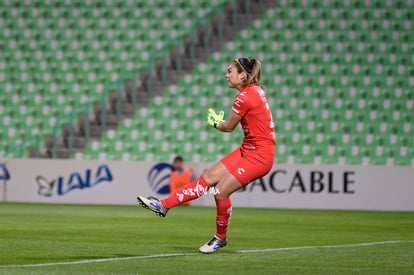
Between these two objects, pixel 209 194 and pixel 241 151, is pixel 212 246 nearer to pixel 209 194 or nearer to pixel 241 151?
pixel 241 151

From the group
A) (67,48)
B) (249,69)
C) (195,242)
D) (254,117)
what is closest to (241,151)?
(254,117)

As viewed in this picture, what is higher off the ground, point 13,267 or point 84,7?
A: point 84,7

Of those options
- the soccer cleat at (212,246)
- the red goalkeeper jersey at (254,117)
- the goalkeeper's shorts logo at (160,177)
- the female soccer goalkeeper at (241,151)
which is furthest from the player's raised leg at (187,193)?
the goalkeeper's shorts logo at (160,177)

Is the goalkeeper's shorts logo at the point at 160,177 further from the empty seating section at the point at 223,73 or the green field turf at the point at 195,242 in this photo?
the green field turf at the point at 195,242

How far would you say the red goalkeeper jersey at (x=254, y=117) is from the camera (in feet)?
32.0

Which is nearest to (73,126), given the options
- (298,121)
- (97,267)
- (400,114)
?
(298,121)

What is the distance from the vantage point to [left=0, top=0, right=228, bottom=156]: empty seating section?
25.3 m

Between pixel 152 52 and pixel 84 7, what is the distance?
2.52 meters

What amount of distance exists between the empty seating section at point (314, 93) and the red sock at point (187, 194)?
13.8 metres

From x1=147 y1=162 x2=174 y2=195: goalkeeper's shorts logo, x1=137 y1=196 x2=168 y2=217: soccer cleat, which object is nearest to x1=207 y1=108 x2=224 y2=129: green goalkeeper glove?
x1=137 y1=196 x2=168 y2=217: soccer cleat

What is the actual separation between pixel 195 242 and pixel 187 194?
2014 mm

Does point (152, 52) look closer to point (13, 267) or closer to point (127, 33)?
point (127, 33)

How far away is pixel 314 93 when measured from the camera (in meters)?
24.4

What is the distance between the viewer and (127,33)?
26.1 metres
